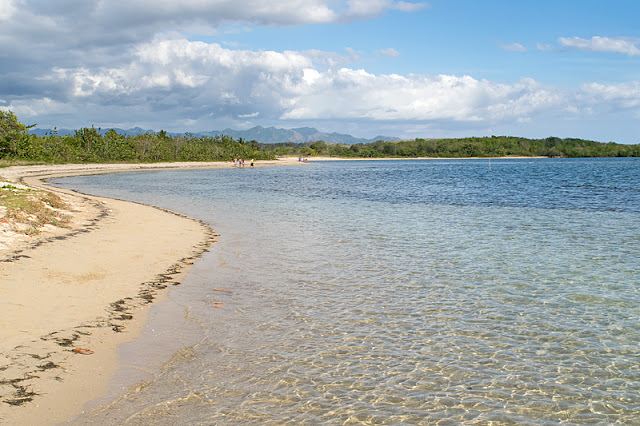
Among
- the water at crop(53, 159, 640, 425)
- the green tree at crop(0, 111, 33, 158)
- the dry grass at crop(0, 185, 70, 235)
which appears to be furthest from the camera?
the green tree at crop(0, 111, 33, 158)

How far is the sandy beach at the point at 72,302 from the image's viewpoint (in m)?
5.88

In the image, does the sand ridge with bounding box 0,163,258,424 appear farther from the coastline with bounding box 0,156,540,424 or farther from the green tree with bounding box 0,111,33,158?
the green tree with bounding box 0,111,33,158

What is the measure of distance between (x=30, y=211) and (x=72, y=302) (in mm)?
10250

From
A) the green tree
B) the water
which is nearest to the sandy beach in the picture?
the water

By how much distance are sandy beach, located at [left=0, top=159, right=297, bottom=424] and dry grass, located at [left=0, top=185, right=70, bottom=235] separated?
1.67 feet

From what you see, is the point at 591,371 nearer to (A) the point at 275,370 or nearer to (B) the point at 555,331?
(B) the point at 555,331

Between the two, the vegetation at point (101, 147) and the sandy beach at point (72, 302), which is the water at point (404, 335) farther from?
the vegetation at point (101, 147)

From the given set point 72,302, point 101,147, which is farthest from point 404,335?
point 101,147

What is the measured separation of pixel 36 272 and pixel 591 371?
1143 centimetres

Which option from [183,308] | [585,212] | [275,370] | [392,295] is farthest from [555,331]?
[585,212]

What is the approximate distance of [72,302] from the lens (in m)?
9.22

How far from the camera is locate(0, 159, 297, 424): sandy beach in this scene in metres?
5.88

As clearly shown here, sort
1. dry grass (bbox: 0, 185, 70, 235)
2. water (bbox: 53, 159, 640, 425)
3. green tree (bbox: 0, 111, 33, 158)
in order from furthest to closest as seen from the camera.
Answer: green tree (bbox: 0, 111, 33, 158)
dry grass (bbox: 0, 185, 70, 235)
water (bbox: 53, 159, 640, 425)

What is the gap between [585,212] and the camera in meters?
27.6
